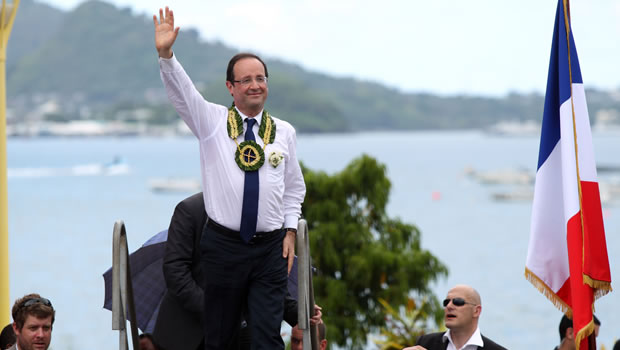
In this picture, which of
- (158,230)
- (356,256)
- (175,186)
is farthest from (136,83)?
(356,256)

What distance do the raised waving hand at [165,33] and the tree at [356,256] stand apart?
10542 mm

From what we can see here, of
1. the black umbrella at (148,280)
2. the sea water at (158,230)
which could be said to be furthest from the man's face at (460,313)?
the sea water at (158,230)

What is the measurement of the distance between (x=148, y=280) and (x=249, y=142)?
1502 millimetres

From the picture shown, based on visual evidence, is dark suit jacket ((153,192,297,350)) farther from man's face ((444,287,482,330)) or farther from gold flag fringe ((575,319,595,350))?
gold flag fringe ((575,319,595,350))

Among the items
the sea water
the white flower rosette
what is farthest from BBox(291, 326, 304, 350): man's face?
the sea water

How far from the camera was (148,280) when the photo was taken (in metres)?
6.19

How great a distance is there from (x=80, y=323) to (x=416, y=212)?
172 ft

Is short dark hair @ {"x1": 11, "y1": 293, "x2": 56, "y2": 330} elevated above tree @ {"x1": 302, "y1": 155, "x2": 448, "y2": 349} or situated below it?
above

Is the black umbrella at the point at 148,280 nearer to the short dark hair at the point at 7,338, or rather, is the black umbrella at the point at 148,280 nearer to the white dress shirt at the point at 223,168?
the short dark hair at the point at 7,338

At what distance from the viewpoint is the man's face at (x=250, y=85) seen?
5.11m

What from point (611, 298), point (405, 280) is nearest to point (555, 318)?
point (611, 298)

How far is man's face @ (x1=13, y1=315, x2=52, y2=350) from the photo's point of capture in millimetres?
5387

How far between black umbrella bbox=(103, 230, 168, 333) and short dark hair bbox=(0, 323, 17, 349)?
0.57 metres

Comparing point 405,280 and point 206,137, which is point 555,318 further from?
point 206,137
